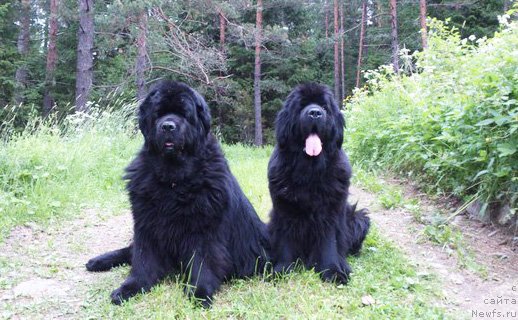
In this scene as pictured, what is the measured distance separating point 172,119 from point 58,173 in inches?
151

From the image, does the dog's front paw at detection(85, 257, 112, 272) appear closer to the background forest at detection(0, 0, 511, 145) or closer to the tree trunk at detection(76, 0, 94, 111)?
the background forest at detection(0, 0, 511, 145)

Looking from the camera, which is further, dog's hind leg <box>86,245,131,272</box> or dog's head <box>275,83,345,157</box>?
dog's hind leg <box>86,245,131,272</box>

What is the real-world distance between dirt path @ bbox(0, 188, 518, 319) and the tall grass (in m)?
0.32

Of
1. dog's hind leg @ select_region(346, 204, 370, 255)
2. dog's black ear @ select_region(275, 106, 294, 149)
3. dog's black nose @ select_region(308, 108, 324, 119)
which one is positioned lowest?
dog's hind leg @ select_region(346, 204, 370, 255)

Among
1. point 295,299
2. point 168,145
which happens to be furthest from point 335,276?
point 168,145

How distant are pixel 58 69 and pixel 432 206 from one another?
21.4 m

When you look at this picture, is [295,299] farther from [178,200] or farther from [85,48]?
[85,48]

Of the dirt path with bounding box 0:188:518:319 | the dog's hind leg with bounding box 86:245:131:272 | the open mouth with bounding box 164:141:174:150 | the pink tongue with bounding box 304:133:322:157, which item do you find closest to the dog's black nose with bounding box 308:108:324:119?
the pink tongue with bounding box 304:133:322:157

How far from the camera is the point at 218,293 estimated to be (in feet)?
10.6

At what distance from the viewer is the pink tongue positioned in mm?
3455

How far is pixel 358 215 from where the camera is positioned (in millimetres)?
4086

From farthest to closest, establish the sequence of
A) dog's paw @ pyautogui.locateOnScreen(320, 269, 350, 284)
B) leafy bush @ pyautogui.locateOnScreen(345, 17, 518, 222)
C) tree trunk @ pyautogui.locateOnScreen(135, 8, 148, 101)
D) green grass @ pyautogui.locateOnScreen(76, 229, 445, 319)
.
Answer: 1. tree trunk @ pyautogui.locateOnScreen(135, 8, 148, 101)
2. leafy bush @ pyautogui.locateOnScreen(345, 17, 518, 222)
3. dog's paw @ pyautogui.locateOnScreen(320, 269, 350, 284)
4. green grass @ pyautogui.locateOnScreen(76, 229, 445, 319)

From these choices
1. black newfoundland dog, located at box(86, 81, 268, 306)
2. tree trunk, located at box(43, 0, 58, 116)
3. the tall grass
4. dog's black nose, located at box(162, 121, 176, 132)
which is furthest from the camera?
tree trunk, located at box(43, 0, 58, 116)

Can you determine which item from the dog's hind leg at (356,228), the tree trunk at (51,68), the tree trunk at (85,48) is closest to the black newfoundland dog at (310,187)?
the dog's hind leg at (356,228)
